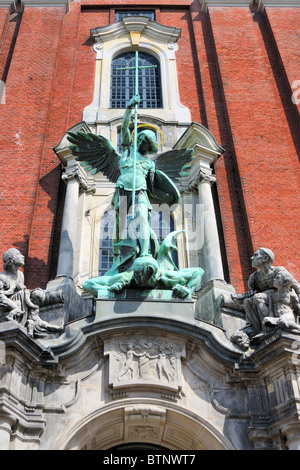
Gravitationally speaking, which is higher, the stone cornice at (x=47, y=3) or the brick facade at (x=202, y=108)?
the stone cornice at (x=47, y=3)

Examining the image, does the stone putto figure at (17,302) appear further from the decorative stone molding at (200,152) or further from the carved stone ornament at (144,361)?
the decorative stone molding at (200,152)

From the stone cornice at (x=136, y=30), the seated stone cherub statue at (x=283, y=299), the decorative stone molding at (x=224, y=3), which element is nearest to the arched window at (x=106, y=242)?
the seated stone cherub statue at (x=283, y=299)

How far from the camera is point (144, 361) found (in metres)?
7.56

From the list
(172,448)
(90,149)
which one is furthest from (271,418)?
(90,149)

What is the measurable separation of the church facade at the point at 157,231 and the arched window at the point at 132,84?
0.05 m

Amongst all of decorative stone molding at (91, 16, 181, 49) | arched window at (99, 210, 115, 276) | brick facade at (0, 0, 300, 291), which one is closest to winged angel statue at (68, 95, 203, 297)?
arched window at (99, 210, 115, 276)

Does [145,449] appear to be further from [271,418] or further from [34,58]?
[34,58]

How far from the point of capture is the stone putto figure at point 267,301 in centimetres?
764

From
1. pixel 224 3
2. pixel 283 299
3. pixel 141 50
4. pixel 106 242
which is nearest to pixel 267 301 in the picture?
pixel 283 299

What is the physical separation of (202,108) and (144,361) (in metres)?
8.15

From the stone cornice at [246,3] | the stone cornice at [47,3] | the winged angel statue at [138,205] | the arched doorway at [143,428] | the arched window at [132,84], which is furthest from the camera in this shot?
the stone cornice at [47,3]

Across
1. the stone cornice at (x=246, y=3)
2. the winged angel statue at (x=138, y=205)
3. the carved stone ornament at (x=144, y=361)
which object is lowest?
the carved stone ornament at (x=144, y=361)

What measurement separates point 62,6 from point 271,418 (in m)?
13.6

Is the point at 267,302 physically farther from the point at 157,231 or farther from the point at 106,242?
the point at 106,242
